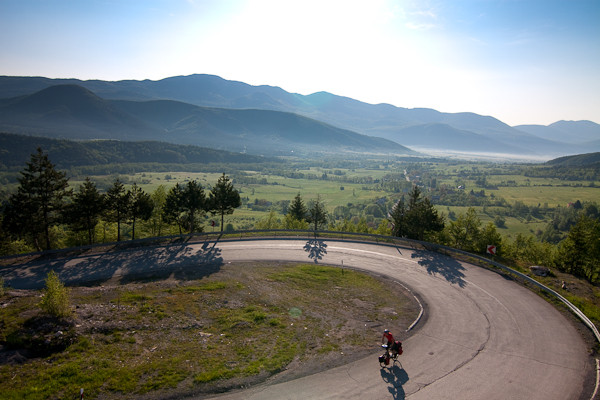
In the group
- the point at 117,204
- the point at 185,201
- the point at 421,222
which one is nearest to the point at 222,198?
the point at 185,201

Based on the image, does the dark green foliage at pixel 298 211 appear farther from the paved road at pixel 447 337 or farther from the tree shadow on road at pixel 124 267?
the tree shadow on road at pixel 124 267

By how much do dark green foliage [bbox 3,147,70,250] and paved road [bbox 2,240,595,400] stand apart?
815cm

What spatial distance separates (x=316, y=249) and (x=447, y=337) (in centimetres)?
2306

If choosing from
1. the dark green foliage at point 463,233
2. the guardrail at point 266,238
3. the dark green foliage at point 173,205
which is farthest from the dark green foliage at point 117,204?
the dark green foliage at point 463,233

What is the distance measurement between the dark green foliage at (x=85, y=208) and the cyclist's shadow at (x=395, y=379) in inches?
1613

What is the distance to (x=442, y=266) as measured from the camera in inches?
1443

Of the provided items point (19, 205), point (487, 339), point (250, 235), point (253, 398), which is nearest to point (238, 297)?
point (253, 398)

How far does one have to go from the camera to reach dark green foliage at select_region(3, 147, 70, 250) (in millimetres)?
38094

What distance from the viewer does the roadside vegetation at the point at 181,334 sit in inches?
603

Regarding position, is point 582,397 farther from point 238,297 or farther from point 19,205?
point 19,205

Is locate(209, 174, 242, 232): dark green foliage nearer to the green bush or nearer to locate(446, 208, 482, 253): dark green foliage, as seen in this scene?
the green bush

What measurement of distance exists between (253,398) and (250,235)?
34.5 m

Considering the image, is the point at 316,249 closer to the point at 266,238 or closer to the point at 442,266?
the point at 266,238

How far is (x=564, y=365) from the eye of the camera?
1845 cm
